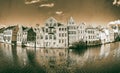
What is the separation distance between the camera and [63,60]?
11.5 metres

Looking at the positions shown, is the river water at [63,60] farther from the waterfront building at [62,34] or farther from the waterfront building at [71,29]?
the waterfront building at [71,29]

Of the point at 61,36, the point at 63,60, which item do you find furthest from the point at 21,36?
the point at 63,60

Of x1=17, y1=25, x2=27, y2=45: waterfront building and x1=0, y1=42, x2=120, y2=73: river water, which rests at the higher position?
x1=17, y1=25, x2=27, y2=45: waterfront building

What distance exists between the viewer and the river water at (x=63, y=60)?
11.4 metres

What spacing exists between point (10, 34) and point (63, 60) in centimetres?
131

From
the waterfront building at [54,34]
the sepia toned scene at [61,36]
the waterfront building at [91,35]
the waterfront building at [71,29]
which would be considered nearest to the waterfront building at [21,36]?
the sepia toned scene at [61,36]

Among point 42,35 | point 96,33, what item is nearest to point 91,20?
point 96,33

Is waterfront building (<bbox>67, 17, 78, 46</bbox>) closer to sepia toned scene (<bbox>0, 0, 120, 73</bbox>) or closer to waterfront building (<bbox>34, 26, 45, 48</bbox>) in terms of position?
sepia toned scene (<bbox>0, 0, 120, 73</bbox>)

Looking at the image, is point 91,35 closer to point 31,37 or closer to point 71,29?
point 71,29

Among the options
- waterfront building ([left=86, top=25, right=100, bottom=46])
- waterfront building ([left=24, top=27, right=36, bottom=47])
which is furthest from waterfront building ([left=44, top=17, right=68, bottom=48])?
waterfront building ([left=86, top=25, right=100, bottom=46])

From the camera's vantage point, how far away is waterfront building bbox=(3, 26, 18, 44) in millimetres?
11578

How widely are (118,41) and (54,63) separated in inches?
58.9

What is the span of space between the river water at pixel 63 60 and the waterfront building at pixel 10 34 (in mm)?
286

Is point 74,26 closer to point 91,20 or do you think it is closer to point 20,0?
point 91,20
